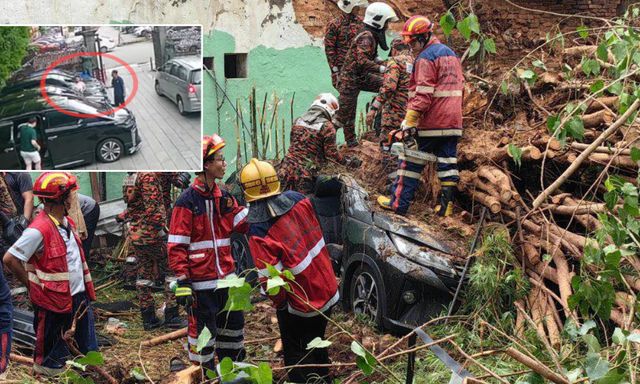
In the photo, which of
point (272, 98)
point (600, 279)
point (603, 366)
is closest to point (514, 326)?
point (600, 279)

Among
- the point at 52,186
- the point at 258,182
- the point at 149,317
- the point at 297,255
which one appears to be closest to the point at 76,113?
the point at 52,186

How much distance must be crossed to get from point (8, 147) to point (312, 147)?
3.43 metres

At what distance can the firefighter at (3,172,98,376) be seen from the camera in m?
6.23

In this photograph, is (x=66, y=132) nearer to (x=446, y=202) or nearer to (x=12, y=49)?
(x=12, y=49)

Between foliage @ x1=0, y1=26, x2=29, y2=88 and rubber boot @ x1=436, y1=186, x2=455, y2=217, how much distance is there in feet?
12.2

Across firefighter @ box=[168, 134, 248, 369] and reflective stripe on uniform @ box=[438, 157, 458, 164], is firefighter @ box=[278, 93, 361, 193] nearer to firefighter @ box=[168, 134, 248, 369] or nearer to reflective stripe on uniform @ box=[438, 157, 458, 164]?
reflective stripe on uniform @ box=[438, 157, 458, 164]

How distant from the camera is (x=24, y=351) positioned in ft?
24.5

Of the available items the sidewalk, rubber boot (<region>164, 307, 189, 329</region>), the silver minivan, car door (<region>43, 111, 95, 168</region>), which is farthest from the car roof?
rubber boot (<region>164, 307, 189, 329</region>)

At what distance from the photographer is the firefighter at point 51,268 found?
623 cm

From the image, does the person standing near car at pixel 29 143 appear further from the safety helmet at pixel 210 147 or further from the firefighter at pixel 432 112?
the firefighter at pixel 432 112

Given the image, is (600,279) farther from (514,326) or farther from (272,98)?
(272,98)

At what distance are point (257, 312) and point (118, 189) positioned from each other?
412cm

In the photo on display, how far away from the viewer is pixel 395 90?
884cm

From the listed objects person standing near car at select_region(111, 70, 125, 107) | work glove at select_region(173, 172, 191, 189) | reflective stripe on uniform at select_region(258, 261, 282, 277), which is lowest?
work glove at select_region(173, 172, 191, 189)
